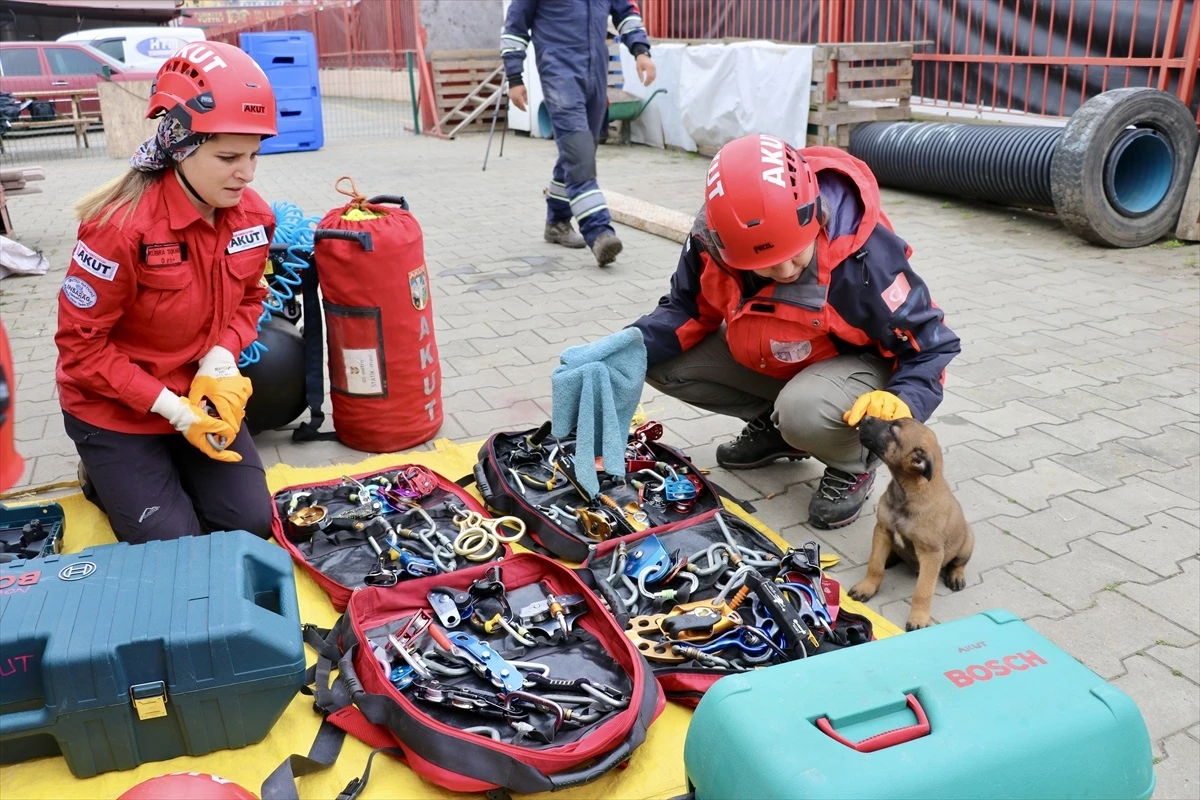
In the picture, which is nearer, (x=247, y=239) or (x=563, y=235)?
(x=247, y=239)

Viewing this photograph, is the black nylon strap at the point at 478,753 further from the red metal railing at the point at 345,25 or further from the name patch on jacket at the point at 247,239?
the red metal railing at the point at 345,25

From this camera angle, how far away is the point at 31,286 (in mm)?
6219

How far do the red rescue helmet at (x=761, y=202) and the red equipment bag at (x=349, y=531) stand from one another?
1175 millimetres

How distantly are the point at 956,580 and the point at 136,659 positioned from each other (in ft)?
7.37

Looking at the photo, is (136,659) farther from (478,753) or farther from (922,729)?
(922,729)

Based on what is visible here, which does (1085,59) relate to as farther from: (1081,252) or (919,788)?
(919,788)

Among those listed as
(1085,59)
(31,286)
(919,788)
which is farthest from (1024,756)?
(1085,59)

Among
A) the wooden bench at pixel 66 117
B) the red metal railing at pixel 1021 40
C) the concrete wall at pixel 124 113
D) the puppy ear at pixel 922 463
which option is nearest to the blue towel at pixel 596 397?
the puppy ear at pixel 922 463

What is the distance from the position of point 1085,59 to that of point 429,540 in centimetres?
736

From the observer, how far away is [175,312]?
9.44 feet

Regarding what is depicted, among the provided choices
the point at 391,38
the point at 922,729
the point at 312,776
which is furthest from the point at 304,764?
the point at 391,38

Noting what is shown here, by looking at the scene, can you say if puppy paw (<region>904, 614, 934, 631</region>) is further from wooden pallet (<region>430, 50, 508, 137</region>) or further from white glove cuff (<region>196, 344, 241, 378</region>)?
wooden pallet (<region>430, 50, 508, 137</region>)

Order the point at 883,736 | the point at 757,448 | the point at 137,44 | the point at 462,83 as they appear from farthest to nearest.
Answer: the point at 137,44 < the point at 462,83 < the point at 757,448 < the point at 883,736

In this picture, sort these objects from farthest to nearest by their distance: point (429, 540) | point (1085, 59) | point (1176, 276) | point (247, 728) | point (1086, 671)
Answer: point (1085, 59), point (1176, 276), point (429, 540), point (247, 728), point (1086, 671)
